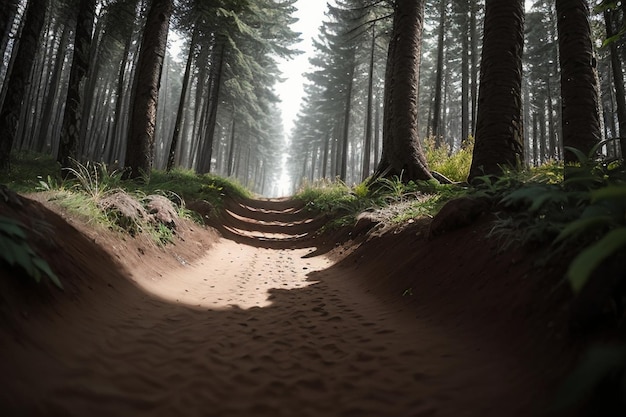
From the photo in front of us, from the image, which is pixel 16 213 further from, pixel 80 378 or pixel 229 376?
pixel 229 376

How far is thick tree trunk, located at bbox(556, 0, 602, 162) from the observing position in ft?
15.9

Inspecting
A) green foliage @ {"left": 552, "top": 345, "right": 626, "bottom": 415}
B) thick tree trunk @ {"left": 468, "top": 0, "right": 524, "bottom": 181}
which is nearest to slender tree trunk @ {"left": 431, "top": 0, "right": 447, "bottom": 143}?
thick tree trunk @ {"left": 468, "top": 0, "right": 524, "bottom": 181}

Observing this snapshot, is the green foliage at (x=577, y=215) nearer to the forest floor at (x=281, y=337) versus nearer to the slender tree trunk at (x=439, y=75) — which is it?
the forest floor at (x=281, y=337)

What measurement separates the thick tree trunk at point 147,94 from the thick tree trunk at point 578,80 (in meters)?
8.72

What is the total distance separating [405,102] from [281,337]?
744 centimetres

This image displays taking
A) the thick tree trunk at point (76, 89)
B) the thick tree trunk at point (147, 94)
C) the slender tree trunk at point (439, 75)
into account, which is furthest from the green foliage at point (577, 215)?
the slender tree trunk at point (439, 75)

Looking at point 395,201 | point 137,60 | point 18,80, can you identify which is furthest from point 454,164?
point 137,60

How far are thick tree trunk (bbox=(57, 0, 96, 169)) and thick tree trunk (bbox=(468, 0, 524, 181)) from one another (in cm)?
879

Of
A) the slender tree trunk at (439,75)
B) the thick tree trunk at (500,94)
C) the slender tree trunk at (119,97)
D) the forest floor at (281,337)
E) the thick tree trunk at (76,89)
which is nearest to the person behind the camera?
the forest floor at (281,337)

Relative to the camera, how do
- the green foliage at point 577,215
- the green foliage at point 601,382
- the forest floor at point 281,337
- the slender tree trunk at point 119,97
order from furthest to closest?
the slender tree trunk at point 119,97
the forest floor at point 281,337
the green foliage at point 577,215
the green foliage at point 601,382

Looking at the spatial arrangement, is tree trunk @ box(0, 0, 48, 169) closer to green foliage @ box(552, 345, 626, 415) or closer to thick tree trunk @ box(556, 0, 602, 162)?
green foliage @ box(552, 345, 626, 415)

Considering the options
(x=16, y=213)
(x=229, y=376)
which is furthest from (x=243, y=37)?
(x=229, y=376)

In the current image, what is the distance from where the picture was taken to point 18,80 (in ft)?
26.8

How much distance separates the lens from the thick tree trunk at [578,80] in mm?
4844
